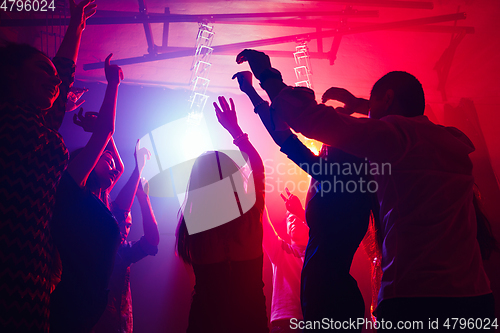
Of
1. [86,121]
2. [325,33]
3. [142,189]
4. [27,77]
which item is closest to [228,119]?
[27,77]

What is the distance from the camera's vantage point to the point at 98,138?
1477mm

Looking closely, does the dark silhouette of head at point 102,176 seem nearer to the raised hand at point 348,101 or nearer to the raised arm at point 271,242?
the raised arm at point 271,242

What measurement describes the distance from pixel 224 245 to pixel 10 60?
4.07ft

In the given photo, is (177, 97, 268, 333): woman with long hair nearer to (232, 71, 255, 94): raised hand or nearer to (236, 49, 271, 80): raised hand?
(232, 71, 255, 94): raised hand

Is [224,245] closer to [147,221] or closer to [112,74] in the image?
[112,74]

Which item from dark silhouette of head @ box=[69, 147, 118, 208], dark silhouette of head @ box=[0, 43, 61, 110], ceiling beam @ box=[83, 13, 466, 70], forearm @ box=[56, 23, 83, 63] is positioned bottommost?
dark silhouette of head @ box=[69, 147, 118, 208]

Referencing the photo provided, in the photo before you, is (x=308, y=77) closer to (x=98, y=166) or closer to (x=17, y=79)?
→ (x=98, y=166)

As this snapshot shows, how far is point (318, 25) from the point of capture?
112 inches

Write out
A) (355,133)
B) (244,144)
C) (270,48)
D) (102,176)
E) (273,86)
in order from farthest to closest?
1. (270,48)
2. (102,176)
3. (244,144)
4. (273,86)
5. (355,133)

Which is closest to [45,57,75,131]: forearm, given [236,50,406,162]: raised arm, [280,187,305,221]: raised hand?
[236,50,406,162]: raised arm

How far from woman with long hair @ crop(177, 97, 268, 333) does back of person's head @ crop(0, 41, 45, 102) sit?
0.87m

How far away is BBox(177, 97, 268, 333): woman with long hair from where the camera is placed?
4.48ft

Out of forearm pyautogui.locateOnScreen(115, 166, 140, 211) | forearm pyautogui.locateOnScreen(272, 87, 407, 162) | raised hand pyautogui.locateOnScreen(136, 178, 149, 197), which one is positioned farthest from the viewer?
raised hand pyautogui.locateOnScreen(136, 178, 149, 197)

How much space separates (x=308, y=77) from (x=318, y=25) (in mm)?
539
